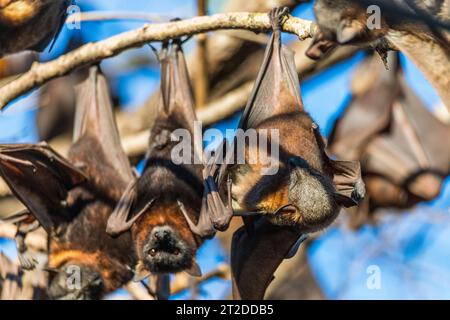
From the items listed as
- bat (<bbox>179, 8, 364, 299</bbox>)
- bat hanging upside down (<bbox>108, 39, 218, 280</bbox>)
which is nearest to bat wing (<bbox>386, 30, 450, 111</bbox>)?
bat (<bbox>179, 8, 364, 299</bbox>)

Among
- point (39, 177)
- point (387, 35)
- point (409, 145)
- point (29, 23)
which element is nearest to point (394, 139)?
point (409, 145)

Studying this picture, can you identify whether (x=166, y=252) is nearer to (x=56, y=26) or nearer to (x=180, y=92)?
(x=180, y=92)

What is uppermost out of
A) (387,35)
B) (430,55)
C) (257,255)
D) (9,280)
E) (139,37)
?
(139,37)

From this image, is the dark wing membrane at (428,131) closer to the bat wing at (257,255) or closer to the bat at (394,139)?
the bat at (394,139)

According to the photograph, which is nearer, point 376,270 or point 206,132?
point 376,270

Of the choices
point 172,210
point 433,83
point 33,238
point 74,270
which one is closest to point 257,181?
point 172,210

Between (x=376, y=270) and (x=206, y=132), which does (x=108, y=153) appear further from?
(x=376, y=270)

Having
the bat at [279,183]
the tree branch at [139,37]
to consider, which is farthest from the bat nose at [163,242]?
the tree branch at [139,37]
